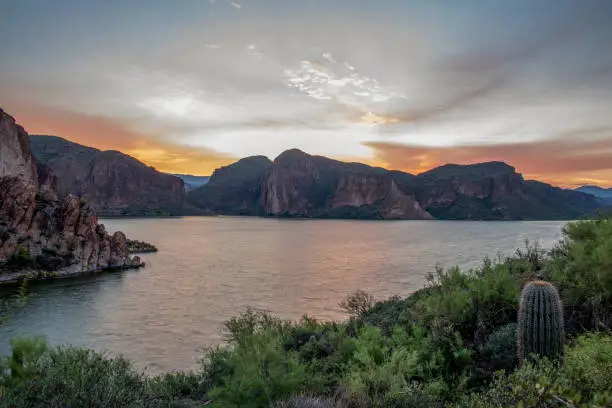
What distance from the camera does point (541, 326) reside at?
7.41 meters

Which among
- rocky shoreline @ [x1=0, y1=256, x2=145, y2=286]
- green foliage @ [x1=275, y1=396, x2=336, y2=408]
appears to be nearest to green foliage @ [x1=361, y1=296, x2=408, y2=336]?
green foliage @ [x1=275, y1=396, x2=336, y2=408]

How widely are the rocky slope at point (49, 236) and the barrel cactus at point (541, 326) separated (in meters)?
56.3

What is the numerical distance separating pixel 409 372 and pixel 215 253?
6934 centimetres

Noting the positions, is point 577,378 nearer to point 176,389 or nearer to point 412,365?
point 412,365

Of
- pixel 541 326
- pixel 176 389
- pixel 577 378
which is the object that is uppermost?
pixel 541 326

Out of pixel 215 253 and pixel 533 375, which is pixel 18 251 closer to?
pixel 215 253

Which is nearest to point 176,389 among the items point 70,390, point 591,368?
point 70,390

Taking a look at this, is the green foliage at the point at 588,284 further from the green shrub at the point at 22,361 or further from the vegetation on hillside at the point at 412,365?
the green shrub at the point at 22,361

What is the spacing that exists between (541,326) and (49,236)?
6328 cm

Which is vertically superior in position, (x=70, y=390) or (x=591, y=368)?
(x=591, y=368)

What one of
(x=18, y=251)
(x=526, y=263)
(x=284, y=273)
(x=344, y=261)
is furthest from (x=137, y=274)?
(x=526, y=263)

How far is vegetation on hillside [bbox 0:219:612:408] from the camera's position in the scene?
597 cm

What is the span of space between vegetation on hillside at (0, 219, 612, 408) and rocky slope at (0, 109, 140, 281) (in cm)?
4977

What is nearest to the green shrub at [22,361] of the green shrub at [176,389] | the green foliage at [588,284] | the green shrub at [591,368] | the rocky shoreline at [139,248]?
the green shrub at [176,389]
